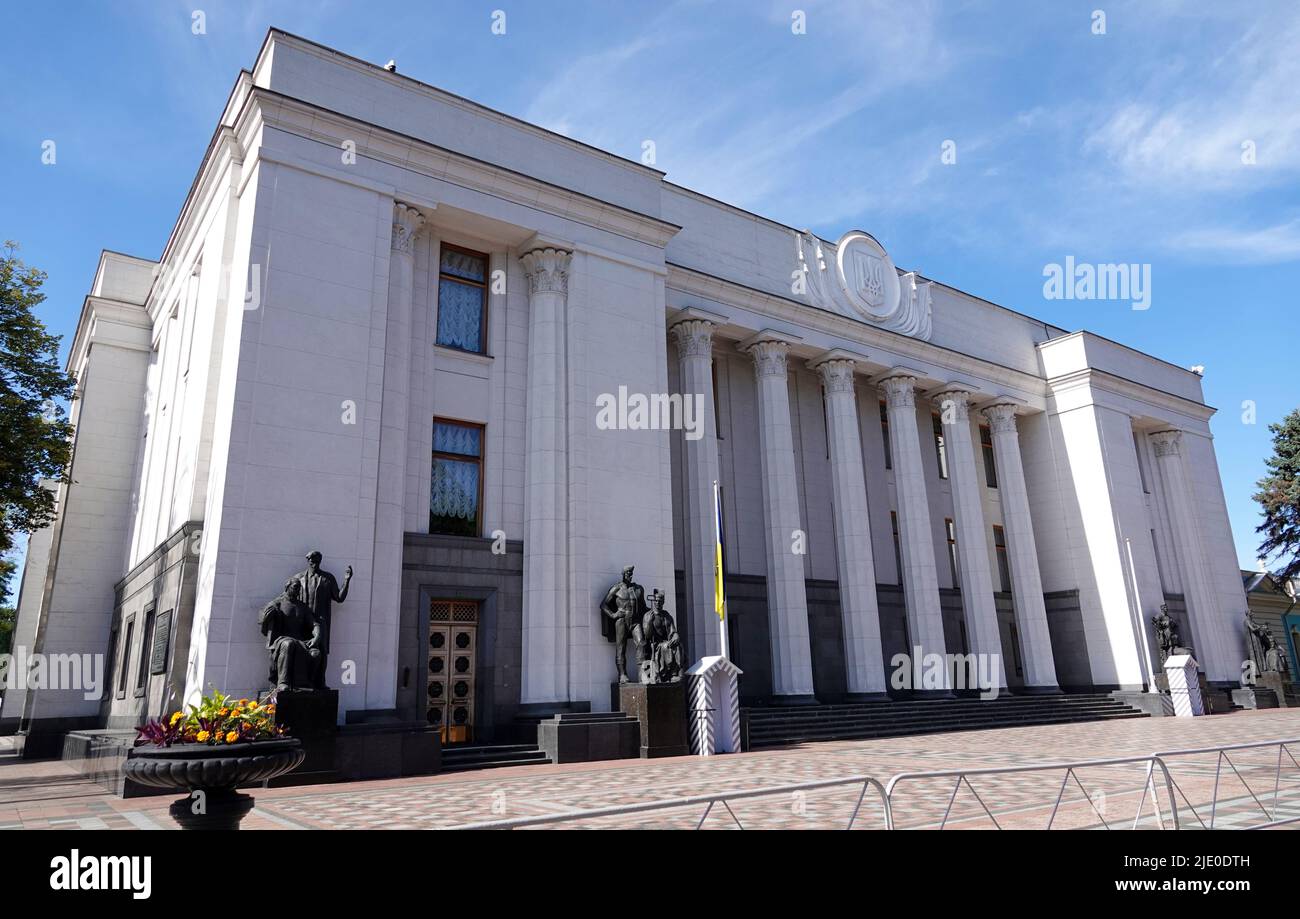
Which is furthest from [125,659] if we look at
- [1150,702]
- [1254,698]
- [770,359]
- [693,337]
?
[1254,698]

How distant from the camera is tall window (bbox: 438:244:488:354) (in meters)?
19.9

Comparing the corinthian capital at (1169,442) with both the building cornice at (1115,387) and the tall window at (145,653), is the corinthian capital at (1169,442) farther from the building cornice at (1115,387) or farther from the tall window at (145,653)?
the tall window at (145,653)

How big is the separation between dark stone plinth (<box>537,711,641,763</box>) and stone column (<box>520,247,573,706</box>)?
3.34 feet

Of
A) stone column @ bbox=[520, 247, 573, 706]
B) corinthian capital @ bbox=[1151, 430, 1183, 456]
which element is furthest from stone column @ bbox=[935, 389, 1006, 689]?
stone column @ bbox=[520, 247, 573, 706]

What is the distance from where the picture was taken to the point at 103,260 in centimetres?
2653

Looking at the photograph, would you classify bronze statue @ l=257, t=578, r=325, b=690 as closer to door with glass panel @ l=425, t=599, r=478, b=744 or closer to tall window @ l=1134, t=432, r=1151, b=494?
door with glass panel @ l=425, t=599, r=478, b=744

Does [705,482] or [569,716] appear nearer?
[569,716]

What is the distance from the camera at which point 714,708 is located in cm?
A: 1803

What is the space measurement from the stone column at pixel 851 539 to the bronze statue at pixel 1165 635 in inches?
463

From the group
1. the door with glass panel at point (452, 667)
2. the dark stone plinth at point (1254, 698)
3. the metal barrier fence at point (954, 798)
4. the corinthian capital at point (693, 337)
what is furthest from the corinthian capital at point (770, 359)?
the dark stone plinth at point (1254, 698)
